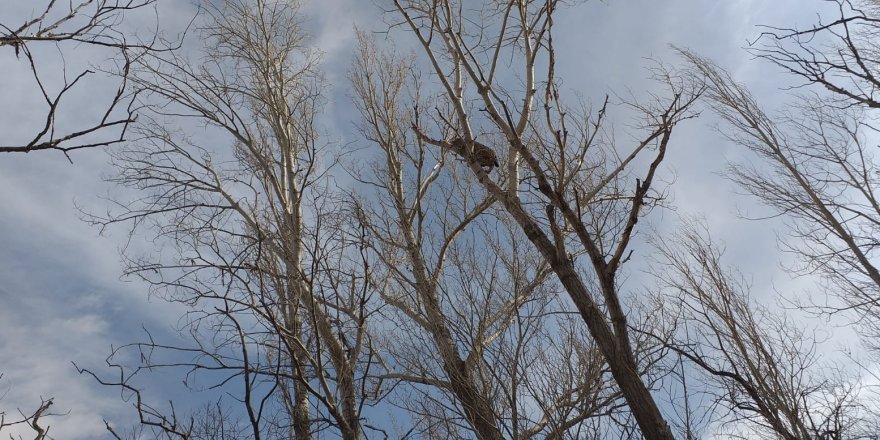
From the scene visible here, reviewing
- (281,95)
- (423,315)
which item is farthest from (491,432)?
(281,95)

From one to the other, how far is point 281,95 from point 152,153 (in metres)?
1.82

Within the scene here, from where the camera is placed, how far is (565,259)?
276 cm

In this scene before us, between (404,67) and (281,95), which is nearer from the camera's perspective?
(281,95)

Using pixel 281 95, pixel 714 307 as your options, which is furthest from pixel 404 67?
pixel 714 307

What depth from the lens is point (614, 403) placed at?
362 cm

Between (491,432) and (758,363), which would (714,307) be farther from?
(491,432)

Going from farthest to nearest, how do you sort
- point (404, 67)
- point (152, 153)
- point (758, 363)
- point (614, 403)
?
point (404, 67)
point (152, 153)
point (758, 363)
point (614, 403)

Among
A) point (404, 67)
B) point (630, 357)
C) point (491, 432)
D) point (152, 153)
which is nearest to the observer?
point (630, 357)

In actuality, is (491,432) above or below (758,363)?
below

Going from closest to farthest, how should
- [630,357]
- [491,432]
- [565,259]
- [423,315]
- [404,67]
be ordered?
[630,357], [565,259], [491,432], [423,315], [404,67]

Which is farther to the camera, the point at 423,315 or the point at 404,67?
the point at 404,67

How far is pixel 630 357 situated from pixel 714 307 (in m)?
5.67

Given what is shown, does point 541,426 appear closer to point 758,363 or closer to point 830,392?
point 758,363

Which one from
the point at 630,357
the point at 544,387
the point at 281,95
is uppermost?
the point at 281,95
